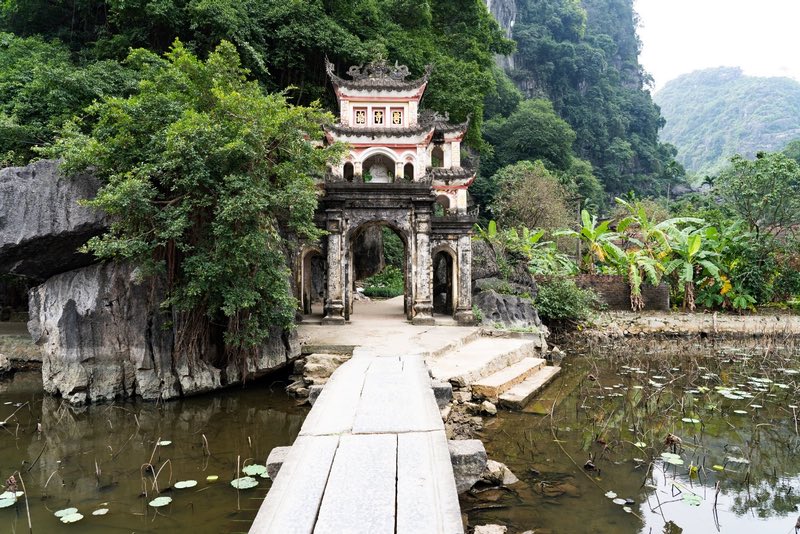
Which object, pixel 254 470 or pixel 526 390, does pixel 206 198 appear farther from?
pixel 526 390

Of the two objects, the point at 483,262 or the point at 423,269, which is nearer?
the point at 423,269

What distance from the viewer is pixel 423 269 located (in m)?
14.2

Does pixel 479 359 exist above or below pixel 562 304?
below

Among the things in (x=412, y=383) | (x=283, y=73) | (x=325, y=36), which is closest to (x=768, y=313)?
(x=412, y=383)

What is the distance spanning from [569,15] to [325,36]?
49.4m

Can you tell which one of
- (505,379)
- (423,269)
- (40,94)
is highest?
(40,94)

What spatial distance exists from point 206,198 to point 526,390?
6.68 meters

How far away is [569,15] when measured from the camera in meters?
59.0

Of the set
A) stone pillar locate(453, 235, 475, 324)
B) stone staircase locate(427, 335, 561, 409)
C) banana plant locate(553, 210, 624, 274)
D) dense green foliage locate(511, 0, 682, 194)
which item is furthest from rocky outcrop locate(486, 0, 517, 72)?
stone staircase locate(427, 335, 561, 409)

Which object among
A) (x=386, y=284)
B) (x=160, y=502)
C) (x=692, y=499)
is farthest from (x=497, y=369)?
(x=386, y=284)

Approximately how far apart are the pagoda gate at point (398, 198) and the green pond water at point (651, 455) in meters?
5.12

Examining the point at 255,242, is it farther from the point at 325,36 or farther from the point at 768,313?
the point at 768,313

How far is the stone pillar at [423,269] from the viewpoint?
46.1 ft

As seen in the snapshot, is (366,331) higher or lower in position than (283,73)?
lower
